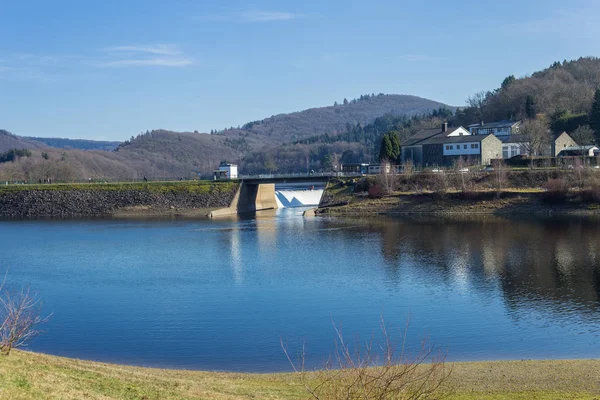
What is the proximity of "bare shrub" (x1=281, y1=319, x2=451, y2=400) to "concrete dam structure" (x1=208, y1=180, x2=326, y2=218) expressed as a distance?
5868 centimetres

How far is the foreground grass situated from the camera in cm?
1331

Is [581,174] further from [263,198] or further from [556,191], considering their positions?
[263,198]

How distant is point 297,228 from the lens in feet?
199

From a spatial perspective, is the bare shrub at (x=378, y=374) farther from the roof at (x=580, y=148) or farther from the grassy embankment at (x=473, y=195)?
the roof at (x=580, y=148)

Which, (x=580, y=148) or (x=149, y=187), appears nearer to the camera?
(x=580, y=148)

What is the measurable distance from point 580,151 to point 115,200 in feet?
199

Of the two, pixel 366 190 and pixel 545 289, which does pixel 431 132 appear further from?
pixel 545 289

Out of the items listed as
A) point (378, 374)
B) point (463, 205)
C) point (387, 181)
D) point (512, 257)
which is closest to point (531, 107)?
point (387, 181)

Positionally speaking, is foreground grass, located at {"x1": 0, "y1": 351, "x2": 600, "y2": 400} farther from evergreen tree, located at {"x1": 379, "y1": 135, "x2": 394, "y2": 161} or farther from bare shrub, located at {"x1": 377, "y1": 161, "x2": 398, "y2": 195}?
evergreen tree, located at {"x1": 379, "y1": 135, "x2": 394, "y2": 161}

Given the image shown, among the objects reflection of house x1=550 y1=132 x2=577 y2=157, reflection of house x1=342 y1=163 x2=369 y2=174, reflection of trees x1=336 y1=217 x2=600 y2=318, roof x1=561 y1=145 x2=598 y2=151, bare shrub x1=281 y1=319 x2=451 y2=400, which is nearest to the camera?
bare shrub x1=281 y1=319 x2=451 y2=400

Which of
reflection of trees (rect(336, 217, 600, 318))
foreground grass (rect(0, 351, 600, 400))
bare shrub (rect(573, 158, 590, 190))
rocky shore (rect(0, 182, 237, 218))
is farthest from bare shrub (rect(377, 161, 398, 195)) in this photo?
foreground grass (rect(0, 351, 600, 400))

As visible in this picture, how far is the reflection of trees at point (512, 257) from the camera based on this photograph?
2873 centimetres

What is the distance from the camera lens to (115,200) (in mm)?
88000

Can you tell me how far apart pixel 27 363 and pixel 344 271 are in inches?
900
